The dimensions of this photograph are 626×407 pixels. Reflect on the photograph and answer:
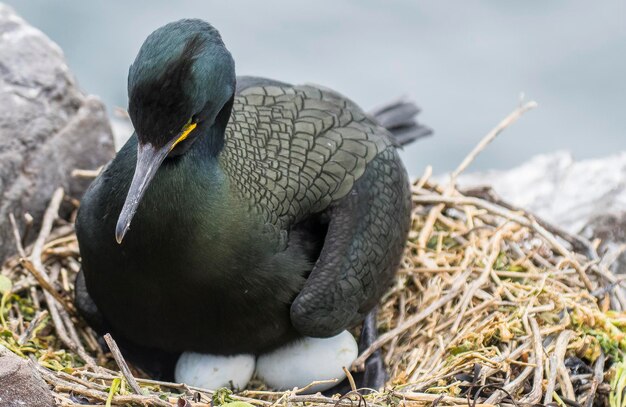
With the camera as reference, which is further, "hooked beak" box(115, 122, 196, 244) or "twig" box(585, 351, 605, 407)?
"twig" box(585, 351, 605, 407)

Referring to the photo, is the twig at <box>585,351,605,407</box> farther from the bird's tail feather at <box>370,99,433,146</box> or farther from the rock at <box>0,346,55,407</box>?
the rock at <box>0,346,55,407</box>

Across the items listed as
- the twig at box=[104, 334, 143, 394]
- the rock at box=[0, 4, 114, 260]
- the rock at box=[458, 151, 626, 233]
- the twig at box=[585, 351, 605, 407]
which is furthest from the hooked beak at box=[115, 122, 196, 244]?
the rock at box=[458, 151, 626, 233]

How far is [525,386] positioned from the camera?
16.1 ft

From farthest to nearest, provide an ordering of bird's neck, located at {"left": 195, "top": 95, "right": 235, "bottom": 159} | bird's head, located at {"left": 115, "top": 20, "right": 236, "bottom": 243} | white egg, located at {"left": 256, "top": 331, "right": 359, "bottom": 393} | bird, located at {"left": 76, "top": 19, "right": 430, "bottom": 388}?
1. white egg, located at {"left": 256, "top": 331, "right": 359, "bottom": 393}
2. bird's neck, located at {"left": 195, "top": 95, "right": 235, "bottom": 159}
3. bird, located at {"left": 76, "top": 19, "right": 430, "bottom": 388}
4. bird's head, located at {"left": 115, "top": 20, "right": 236, "bottom": 243}

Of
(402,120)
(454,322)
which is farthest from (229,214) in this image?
(402,120)

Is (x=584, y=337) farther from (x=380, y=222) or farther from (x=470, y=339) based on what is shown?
(x=380, y=222)

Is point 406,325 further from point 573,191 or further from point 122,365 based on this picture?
point 573,191

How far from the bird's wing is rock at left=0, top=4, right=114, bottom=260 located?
4.12 feet

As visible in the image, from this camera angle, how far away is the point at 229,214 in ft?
15.2

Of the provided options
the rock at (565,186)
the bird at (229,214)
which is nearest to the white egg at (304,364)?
the bird at (229,214)

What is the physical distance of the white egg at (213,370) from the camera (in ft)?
16.4

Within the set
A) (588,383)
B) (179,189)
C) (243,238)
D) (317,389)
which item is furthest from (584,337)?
(179,189)

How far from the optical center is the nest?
4.63 m

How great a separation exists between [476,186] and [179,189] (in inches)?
97.0
